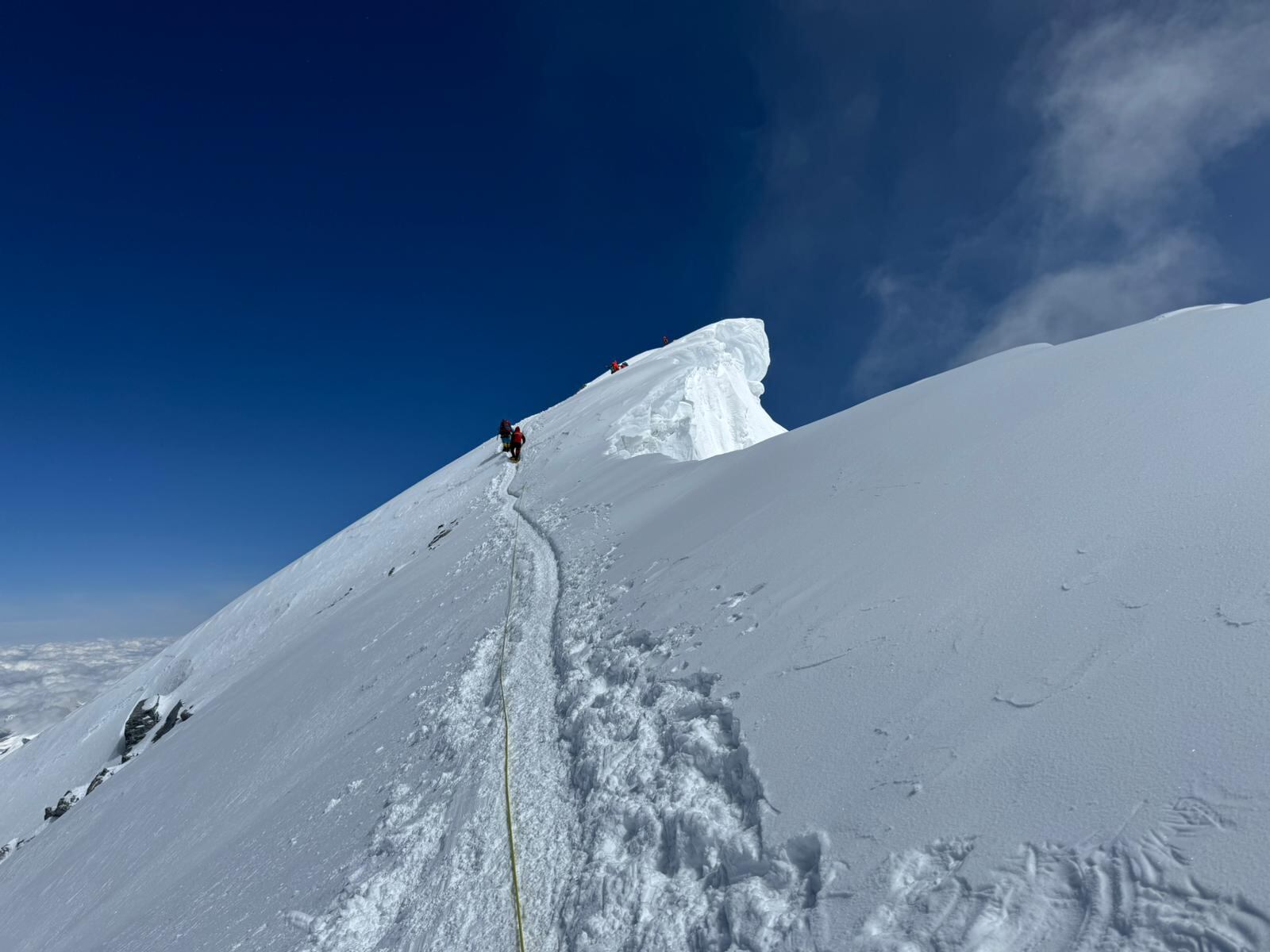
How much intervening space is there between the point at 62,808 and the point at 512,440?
21605 millimetres

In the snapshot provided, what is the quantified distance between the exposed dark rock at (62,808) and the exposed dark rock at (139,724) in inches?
88.4

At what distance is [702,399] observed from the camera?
29266mm

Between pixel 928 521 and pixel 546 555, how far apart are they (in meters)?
9.38

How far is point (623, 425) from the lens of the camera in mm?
25219

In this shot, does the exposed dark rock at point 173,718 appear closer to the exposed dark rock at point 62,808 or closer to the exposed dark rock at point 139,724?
the exposed dark rock at point 139,724

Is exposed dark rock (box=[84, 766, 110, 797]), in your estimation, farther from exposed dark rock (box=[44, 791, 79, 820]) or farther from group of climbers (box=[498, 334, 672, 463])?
group of climbers (box=[498, 334, 672, 463])

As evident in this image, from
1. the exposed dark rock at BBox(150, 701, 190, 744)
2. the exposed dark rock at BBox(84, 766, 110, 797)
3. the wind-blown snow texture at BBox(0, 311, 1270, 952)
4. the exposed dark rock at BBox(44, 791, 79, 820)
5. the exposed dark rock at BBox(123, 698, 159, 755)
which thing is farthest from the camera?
the exposed dark rock at BBox(123, 698, 159, 755)

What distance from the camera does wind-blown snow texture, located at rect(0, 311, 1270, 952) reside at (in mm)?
3088

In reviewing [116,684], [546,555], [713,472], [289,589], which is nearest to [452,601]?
[546,555]

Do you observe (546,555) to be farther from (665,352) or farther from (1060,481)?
(665,352)

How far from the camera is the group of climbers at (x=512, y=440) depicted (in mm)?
29125

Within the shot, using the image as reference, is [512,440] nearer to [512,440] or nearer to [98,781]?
[512,440]

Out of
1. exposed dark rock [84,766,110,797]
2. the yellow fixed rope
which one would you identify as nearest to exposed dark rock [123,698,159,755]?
exposed dark rock [84,766,110,797]

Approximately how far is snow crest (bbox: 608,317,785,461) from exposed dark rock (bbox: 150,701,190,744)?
59.5ft
